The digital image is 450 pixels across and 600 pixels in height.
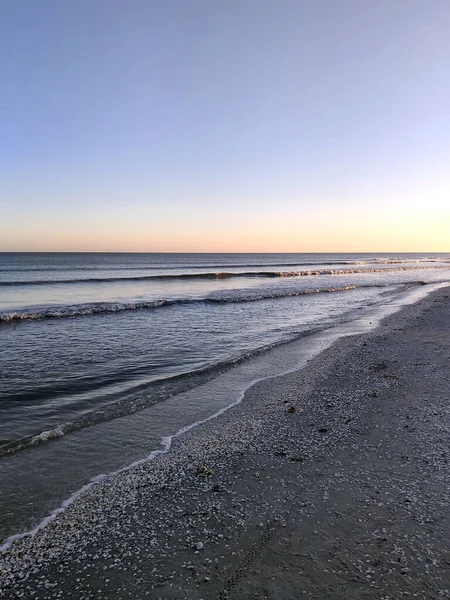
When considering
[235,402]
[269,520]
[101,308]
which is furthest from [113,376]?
[101,308]

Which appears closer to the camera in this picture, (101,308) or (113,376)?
(113,376)

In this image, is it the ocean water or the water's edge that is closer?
the water's edge

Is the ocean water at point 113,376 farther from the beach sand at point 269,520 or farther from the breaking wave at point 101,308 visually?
the beach sand at point 269,520

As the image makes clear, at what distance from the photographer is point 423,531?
4.09m

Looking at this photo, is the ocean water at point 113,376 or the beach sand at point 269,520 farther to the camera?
the ocean water at point 113,376

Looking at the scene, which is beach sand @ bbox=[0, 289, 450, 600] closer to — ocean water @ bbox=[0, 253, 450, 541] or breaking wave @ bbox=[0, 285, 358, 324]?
ocean water @ bbox=[0, 253, 450, 541]

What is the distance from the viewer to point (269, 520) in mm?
4383

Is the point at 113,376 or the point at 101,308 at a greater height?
the point at 101,308

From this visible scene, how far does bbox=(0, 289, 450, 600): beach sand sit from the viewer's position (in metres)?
3.52

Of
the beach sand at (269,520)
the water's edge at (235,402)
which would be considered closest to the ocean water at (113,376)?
the water's edge at (235,402)

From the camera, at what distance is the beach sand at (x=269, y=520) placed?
3516 millimetres

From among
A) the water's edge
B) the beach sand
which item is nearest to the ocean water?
the water's edge

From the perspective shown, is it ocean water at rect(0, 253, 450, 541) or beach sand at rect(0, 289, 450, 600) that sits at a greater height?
beach sand at rect(0, 289, 450, 600)

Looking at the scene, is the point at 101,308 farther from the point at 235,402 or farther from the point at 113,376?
the point at 235,402
